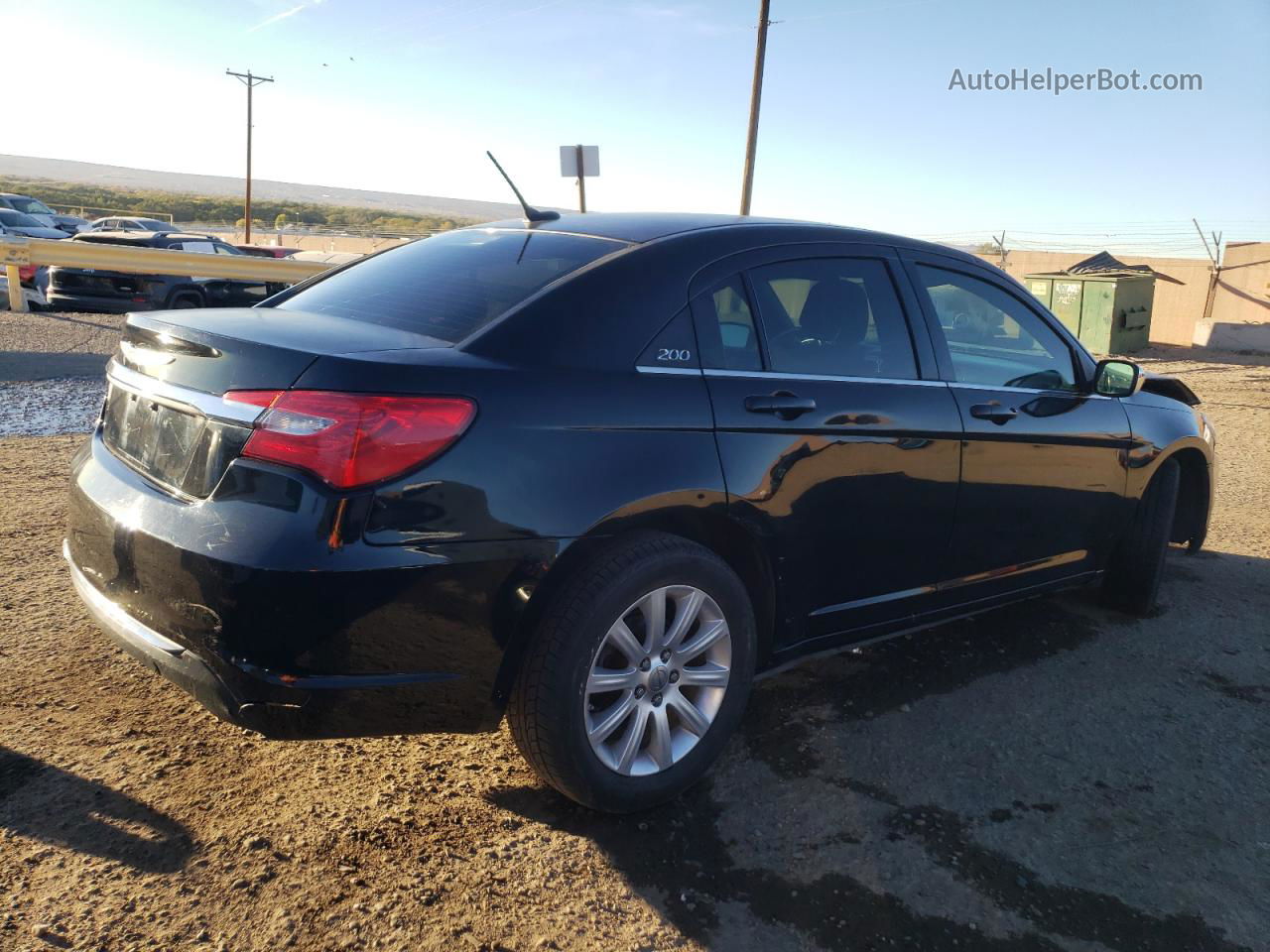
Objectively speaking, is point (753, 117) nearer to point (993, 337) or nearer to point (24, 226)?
point (993, 337)

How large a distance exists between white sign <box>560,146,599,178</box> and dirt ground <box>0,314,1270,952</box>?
7773 mm

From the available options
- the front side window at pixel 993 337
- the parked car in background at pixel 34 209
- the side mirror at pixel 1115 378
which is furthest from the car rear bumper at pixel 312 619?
the parked car in background at pixel 34 209

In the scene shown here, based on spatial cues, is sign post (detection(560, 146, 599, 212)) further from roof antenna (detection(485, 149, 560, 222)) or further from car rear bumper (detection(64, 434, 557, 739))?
car rear bumper (detection(64, 434, 557, 739))

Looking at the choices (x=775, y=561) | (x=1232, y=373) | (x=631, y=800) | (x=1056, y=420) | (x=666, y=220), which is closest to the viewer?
(x=631, y=800)

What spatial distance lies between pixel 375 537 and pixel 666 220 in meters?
1.65

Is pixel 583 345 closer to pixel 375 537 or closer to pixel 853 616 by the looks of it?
pixel 375 537

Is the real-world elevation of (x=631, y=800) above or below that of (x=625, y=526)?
below

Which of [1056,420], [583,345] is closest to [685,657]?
[583,345]

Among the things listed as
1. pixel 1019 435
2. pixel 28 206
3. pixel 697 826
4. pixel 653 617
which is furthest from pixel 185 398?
pixel 28 206

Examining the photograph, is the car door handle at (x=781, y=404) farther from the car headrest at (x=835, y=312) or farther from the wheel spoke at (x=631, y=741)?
the wheel spoke at (x=631, y=741)

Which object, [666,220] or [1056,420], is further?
[1056,420]

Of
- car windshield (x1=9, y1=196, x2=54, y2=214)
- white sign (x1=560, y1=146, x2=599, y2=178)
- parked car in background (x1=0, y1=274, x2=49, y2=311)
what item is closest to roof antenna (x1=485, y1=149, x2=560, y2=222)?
white sign (x1=560, y1=146, x2=599, y2=178)

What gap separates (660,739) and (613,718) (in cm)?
19

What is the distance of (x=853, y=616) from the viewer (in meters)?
3.51
